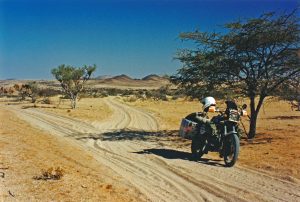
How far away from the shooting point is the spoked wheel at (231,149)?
1126cm

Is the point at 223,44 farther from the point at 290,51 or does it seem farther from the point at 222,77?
the point at 290,51

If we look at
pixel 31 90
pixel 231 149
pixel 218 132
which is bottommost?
pixel 231 149

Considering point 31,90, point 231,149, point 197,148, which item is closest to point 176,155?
point 197,148

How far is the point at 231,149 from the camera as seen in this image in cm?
1159

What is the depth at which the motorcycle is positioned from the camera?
457 inches

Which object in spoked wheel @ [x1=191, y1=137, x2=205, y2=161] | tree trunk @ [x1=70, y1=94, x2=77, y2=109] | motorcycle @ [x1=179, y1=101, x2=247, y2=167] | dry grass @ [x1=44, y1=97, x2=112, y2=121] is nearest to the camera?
motorcycle @ [x1=179, y1=101, x2=247, y2=167]

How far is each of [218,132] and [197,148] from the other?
107cm

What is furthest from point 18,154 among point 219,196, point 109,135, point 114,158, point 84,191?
point 109,135

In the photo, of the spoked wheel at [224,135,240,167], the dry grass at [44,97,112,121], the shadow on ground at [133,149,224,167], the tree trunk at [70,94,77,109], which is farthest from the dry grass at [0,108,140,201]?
the tree trunk at [70,94,77,109]

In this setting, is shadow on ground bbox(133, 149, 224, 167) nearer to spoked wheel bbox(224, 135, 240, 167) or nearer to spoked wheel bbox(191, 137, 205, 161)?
spoked wheel bbox(191, 137, 205, 161)

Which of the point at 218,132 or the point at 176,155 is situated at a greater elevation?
the point at 218,132

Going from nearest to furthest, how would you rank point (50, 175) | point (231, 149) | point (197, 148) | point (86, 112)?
point (50, 175), point (231, 149), point (197, 148), point (86, 112)

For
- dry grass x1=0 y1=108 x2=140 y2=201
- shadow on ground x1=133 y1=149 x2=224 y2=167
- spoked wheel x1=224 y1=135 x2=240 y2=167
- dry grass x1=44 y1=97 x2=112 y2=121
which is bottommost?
dry grass x1=44 y1=97 x2=112 y2=121

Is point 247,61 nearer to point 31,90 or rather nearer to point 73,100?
point 73,100
